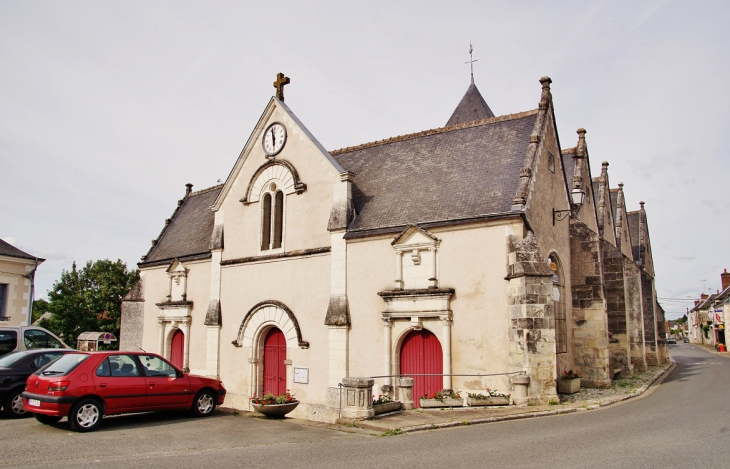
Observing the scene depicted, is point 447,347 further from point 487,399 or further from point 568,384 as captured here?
point 568,384

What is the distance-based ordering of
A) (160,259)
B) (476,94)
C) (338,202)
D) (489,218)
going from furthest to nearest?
(476,94), (160,259), (338,202), (489,218)

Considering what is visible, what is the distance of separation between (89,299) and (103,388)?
2635 cm

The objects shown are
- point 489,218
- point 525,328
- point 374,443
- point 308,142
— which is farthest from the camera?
point 308,142

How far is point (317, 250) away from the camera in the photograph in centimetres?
1702

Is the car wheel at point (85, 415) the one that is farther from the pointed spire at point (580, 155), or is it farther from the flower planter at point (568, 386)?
the pointed spire at point (580, 155)

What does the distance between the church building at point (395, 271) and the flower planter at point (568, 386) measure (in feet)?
2.58

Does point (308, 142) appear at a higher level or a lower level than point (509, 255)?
higher

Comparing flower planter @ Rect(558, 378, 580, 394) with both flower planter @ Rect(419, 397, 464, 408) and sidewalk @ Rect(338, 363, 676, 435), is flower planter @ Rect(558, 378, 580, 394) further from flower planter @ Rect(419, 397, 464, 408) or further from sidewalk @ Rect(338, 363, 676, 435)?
flower planter @ Rect(419, 397, 464, 408)

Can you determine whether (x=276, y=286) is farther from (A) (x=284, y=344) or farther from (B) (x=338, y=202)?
(B) (x=338, y=202)

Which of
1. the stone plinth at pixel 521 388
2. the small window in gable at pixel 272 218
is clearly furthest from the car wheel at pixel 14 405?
the stone plinth at pixel 521 388

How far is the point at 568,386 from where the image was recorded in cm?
1491

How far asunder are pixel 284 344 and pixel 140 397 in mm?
7470

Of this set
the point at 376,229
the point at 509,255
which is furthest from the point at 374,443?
the point at 376,229

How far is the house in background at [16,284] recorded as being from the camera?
2292 cm
